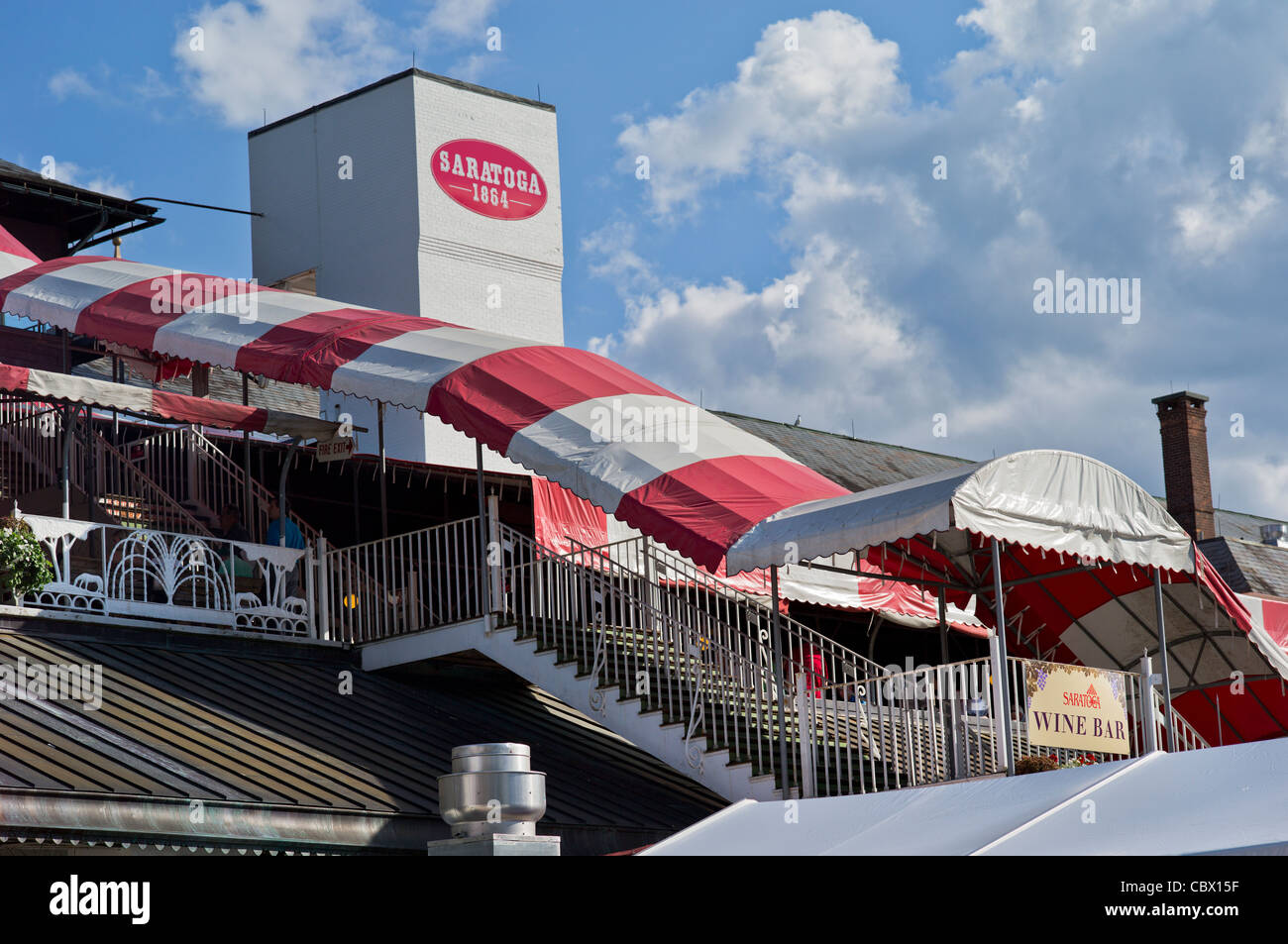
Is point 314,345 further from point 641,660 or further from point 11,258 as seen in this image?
point 11,258

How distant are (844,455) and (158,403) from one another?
18.0 m

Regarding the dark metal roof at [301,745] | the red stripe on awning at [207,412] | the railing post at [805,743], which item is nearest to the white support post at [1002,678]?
the railing post at [805,743]

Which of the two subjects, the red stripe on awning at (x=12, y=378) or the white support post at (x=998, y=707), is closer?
the white support post at (x=998, y=707)

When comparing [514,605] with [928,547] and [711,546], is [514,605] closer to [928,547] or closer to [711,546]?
[711,546]

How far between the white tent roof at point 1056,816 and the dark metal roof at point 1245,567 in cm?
2322

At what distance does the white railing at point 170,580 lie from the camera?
14.8m

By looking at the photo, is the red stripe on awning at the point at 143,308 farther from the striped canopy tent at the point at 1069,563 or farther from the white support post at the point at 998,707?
the white support post at the point at 998,707

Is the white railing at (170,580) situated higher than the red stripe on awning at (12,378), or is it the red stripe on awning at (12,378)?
the red stripe on awning at (12,378)

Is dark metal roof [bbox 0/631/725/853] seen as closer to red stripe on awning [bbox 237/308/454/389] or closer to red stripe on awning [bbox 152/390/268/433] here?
red stripe on awning [bbox 152/390/268/433]

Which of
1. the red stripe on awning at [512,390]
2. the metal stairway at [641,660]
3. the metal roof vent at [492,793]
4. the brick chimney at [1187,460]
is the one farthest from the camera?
the brick chimney at [1187,460]
